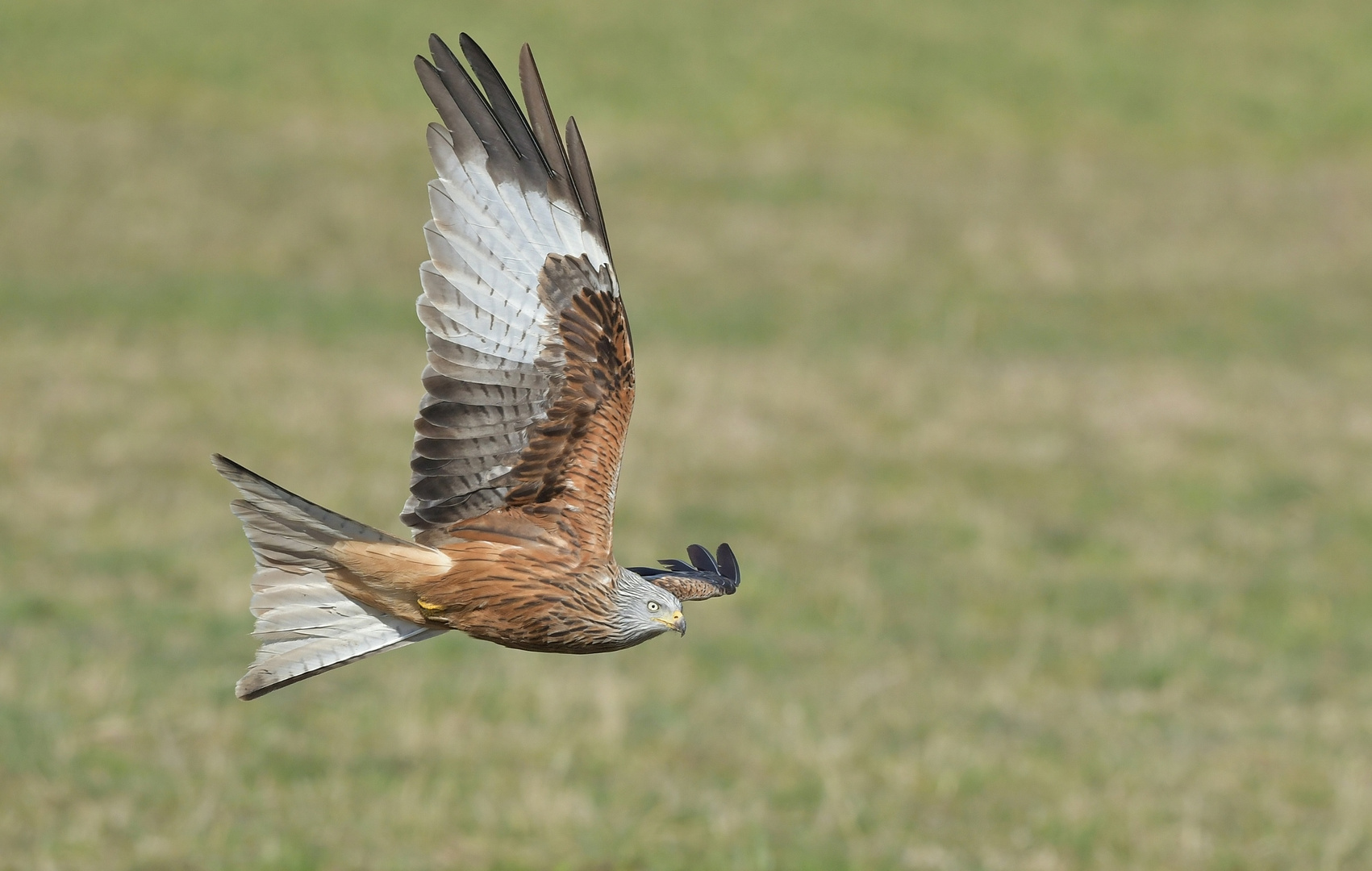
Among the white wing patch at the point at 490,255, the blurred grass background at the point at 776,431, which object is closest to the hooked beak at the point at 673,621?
the white wing patch at the point at 490,255

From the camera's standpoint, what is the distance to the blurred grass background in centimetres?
1023

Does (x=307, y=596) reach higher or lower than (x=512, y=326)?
lower

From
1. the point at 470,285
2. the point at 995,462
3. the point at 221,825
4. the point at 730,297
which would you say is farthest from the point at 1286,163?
the point at 470,285

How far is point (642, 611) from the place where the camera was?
3084mm

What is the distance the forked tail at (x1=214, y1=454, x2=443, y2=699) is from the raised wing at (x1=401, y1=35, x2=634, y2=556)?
0.68 feet

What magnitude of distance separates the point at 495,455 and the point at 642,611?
563mm

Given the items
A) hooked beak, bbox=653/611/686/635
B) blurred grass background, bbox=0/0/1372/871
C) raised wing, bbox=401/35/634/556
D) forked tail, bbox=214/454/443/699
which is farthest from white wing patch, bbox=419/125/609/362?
blurred grass background, bbox=0/0/1372/871

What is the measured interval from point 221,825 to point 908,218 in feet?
77.3

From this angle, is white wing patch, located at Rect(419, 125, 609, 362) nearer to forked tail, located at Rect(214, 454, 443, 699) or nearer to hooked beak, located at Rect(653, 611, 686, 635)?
forked tail, located at Rect(214, 454, 443, 699)

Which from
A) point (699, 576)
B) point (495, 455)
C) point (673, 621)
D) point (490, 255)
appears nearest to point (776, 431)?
point (699, 576)

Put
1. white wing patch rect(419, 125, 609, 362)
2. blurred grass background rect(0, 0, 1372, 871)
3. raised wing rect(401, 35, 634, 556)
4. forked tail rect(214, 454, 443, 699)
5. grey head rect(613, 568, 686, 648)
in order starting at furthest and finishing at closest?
blurred grass background rect(0, 0, 1372, 871) < white wing patch rect(419, 125, 609, 362) < raised wing rect(401, 35, 634, 556) < forked tail rect(214, 454, 443, 699) < grey head rect(613, 568, 686, 648)

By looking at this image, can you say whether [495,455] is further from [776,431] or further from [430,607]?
[776,431]

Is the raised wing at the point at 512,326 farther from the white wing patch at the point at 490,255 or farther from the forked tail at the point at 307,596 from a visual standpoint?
the forked tail at the point at 307,596

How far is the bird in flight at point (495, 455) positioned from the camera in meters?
3.10
